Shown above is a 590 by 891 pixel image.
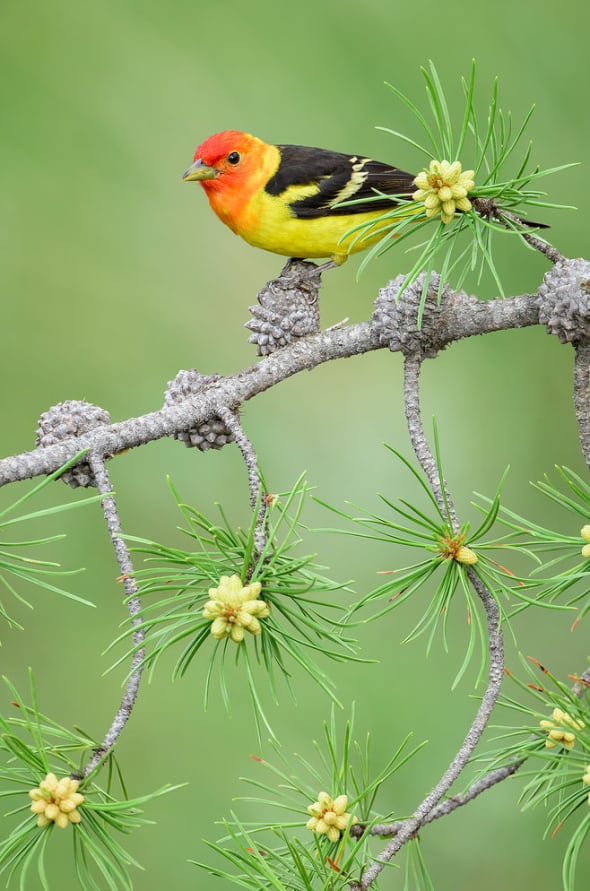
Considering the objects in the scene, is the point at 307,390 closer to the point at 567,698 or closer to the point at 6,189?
the point at 6,189

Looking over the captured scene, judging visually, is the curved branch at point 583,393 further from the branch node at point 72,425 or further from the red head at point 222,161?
the red head at point 222,161

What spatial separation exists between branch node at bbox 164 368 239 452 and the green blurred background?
727mm

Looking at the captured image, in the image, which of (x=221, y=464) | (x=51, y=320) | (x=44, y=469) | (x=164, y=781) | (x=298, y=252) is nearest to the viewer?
(x=44, y=469)

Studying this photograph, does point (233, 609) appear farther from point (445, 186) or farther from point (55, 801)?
point (445, 186)

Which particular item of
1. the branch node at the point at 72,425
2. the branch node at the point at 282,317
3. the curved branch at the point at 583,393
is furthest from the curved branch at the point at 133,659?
the curved branch at the point at 583,393

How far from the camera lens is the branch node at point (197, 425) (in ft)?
3.55

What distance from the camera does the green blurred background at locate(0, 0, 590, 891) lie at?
1741 mm

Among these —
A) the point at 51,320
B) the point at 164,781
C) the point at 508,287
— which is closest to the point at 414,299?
the point at 508,287

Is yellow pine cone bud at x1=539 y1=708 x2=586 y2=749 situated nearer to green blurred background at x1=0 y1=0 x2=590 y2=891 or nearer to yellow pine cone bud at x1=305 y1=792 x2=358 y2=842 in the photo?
yellow pine cone bud at x1=305 y1=792 x2=358 y2=842

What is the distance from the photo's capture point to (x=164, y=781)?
1756 millimetres

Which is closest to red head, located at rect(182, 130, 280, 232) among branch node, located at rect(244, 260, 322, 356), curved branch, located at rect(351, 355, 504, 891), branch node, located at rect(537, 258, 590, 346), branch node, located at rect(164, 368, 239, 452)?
branch node, located at rect(244, 260, 322, 356)

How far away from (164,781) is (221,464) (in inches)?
21.8

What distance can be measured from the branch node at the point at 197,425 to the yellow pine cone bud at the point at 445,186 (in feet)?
1.06

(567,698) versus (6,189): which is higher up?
(6,189)
